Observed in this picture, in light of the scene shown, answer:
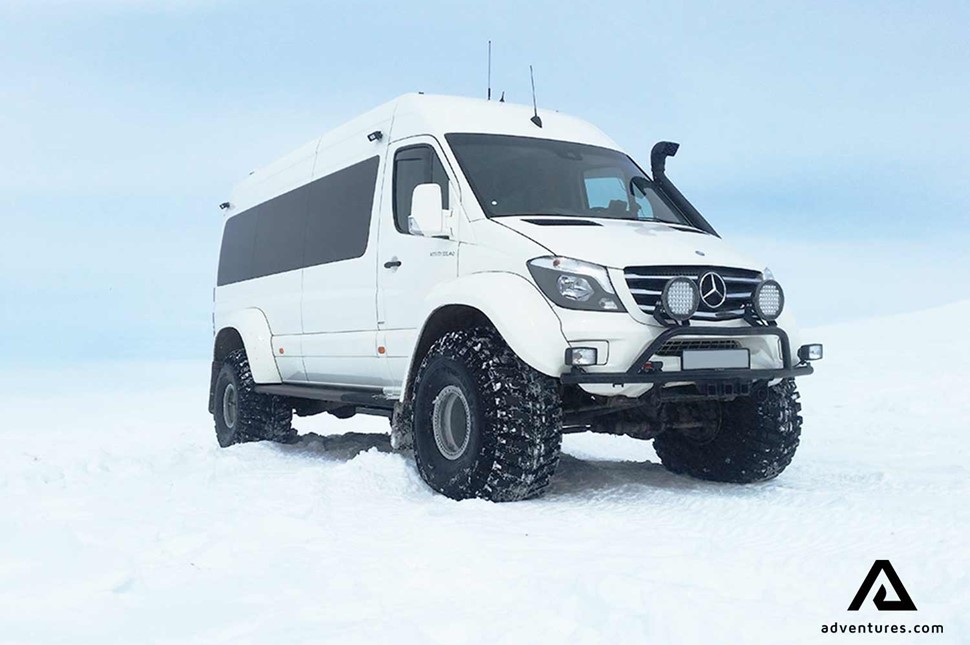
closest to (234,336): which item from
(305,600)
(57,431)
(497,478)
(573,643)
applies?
(57,431)

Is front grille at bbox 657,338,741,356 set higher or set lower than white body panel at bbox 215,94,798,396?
lower

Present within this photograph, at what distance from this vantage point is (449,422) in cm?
641

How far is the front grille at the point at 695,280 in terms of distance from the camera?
230 inches

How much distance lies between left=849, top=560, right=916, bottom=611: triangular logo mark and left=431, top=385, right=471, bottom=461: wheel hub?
2820 millimetres

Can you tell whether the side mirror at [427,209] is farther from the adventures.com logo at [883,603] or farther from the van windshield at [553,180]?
the adventures.com logo at [883,603]

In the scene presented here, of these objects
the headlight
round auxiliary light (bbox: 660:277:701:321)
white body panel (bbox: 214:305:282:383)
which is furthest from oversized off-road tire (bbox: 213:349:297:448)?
round auxiliary light (bbox: 660:277:701:321)

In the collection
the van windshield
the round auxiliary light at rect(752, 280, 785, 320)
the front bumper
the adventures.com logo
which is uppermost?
the van windshield

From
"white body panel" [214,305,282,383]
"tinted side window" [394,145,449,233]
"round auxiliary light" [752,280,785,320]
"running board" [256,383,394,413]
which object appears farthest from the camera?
"white body panel" [214,305,282,383]

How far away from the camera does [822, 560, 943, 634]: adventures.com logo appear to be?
11.7 feet

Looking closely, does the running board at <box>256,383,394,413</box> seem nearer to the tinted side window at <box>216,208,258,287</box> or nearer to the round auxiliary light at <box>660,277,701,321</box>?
the tinted side window at <box>216,208,258,287</box>

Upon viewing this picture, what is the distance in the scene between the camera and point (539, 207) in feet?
22.1

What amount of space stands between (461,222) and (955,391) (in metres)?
9.52

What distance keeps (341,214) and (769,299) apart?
3.90m

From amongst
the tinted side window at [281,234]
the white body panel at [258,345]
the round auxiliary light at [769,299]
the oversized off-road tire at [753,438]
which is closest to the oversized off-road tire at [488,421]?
the round auxiliary light at [769,299]
